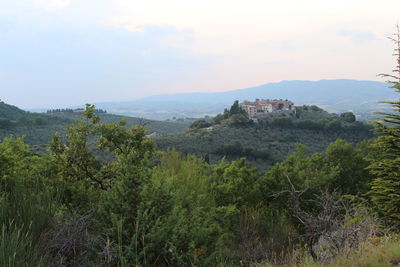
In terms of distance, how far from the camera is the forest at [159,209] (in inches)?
152

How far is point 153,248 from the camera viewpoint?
4.47m

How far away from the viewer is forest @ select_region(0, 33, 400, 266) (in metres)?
3.85

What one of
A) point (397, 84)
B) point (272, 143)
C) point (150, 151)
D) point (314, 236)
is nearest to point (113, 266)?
point (314, 236)

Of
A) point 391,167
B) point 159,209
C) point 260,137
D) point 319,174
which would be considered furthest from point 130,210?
point 260,137

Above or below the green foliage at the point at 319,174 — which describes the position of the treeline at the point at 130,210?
above

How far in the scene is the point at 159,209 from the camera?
4.98 metres

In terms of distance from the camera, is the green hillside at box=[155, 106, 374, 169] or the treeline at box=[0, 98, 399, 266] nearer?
the treeline at box=[0, 98, 399, 266]

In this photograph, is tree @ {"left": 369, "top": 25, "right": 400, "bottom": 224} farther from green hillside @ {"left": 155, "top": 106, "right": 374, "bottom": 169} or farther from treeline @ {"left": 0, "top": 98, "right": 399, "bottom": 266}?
green hillside @ {"left": 155, "top": 106, "right": 374, "bottom": 169}

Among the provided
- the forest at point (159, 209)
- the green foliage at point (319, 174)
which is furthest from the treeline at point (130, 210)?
the green foliage at point (319, 174)

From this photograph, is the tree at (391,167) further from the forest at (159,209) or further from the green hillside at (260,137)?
the green hillside at (260,137)

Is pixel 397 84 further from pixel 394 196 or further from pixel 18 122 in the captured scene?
pixel 18 122

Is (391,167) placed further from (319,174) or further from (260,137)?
(260,137)

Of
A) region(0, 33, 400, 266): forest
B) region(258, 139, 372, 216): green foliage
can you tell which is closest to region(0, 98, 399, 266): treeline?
region(0, 33, 400, 266): forest

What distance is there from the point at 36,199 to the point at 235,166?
13.1 metres
